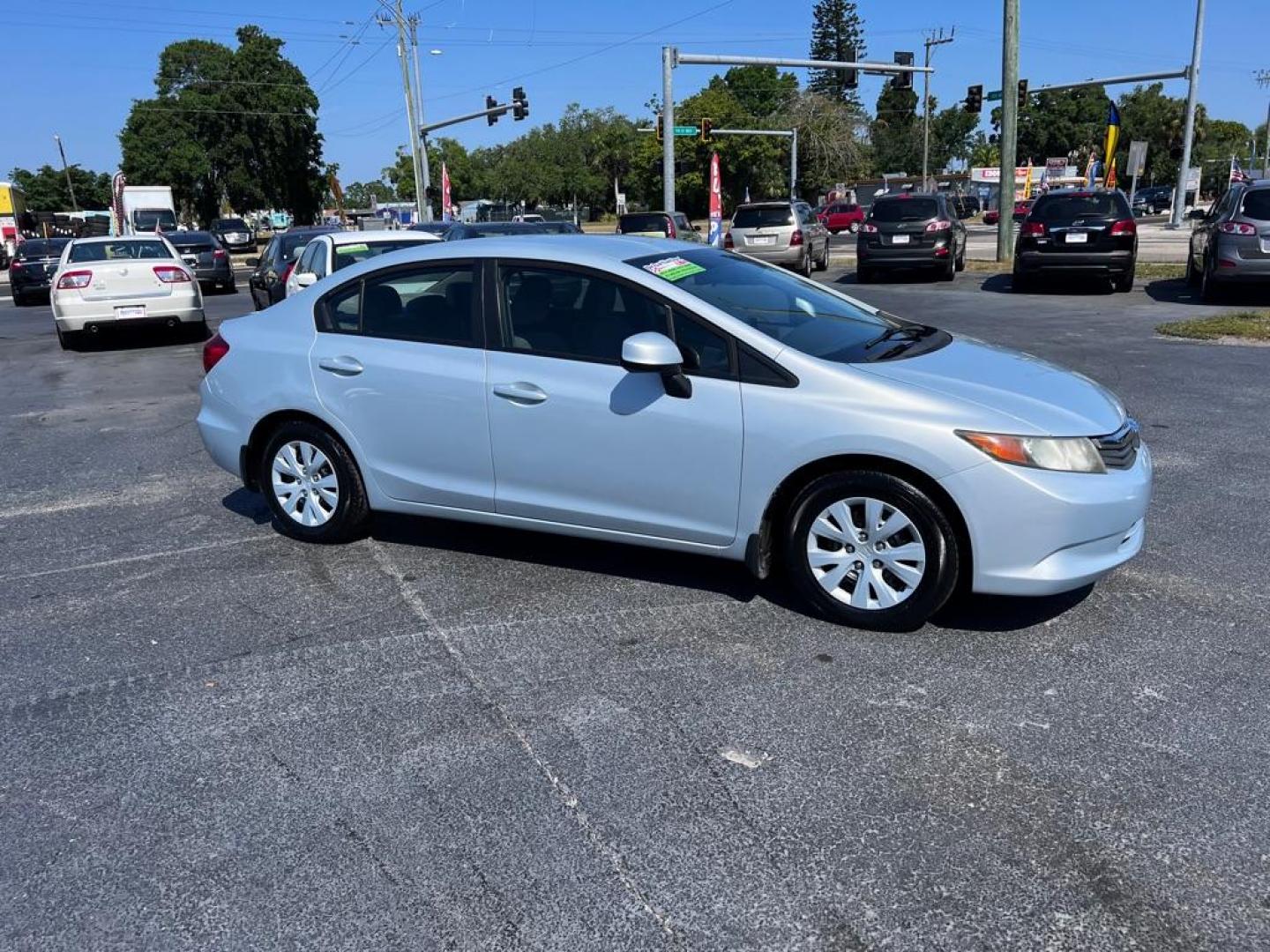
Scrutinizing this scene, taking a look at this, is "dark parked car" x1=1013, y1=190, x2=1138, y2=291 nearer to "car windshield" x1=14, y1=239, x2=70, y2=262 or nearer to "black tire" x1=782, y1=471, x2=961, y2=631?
"black tire" x1=782, y1=471, x2=961, y2=631

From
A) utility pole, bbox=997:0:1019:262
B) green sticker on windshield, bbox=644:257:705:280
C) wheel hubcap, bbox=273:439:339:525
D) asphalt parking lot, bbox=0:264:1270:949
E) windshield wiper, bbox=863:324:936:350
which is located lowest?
asphalt parking lot, bbox=0:264:1270:949

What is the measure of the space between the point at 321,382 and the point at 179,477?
8.09 feet

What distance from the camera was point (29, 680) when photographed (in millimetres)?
4105

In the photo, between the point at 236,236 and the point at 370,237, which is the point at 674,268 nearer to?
the point at 370,237

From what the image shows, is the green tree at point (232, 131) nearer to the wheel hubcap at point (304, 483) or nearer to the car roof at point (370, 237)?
the car roof at point (370, 237)

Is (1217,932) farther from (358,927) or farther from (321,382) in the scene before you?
(321,382)

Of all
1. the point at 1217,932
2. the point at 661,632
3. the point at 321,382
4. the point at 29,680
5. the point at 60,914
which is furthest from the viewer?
the point at 321,382

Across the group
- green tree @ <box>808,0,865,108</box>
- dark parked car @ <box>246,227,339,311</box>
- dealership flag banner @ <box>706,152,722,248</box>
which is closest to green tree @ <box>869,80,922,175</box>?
green tree @ <box>808,0,865,108</box>

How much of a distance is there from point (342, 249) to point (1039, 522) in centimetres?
904

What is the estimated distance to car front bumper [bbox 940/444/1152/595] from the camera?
392 cm

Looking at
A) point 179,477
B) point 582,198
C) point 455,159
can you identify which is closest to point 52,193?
point 455,159

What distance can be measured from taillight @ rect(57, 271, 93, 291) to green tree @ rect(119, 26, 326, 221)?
52.9 meters

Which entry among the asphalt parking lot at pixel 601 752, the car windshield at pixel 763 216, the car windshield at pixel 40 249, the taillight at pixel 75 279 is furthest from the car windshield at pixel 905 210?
the car windshield at pixel 40 249

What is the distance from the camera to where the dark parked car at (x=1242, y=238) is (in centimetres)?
1374
